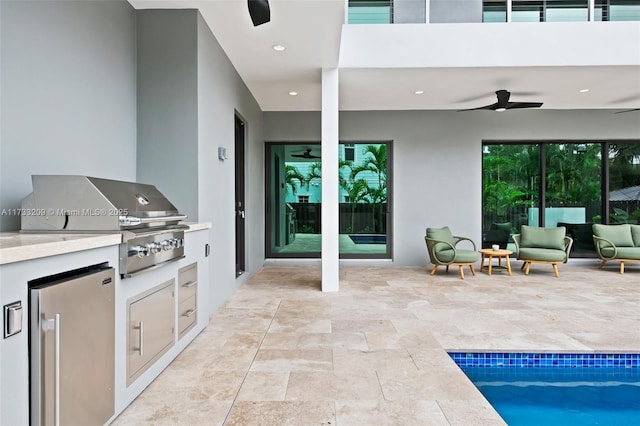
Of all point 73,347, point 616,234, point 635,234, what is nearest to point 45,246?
point 73,347

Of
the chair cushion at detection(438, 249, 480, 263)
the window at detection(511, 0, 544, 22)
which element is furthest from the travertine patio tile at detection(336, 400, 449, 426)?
the window at detection(511, 0, 544, 22)

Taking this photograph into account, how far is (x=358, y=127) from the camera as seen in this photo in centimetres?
698

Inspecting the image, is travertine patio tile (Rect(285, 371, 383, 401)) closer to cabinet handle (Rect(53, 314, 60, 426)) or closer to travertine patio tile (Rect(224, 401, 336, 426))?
travertine patio tile (Rect(224, 401, 336, 426))

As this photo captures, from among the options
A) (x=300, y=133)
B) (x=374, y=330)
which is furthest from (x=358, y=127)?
(x=374, y=330)

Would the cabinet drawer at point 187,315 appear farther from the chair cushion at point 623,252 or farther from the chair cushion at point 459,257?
the chair cushion at point 623,252

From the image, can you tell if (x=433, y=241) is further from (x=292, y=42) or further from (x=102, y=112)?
(x=102, y=112)

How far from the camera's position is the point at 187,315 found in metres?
2.79

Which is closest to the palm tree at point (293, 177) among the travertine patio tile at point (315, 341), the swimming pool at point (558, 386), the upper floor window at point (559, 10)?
the upper floor window at point (559, 10)

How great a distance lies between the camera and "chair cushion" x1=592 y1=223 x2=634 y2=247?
6.38 meters

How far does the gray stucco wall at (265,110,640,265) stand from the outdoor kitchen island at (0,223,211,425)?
4.58m

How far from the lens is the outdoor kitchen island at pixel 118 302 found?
3.99 ft

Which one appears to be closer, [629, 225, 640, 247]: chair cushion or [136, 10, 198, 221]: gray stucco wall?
[136, 10, 198, 221]: gray stucco wall

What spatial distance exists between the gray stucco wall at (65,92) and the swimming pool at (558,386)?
3.09 m

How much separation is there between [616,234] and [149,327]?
294 inches
